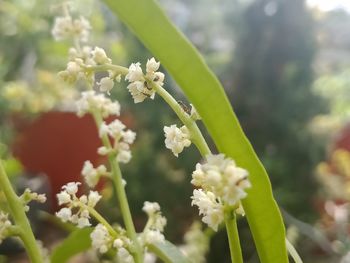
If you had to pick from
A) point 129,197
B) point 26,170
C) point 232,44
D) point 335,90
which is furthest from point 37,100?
point 335,90

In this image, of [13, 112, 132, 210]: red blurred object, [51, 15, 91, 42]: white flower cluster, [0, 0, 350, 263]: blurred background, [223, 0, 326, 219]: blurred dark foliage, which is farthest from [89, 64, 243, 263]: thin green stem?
[13, 112, 132, 210]: red blurred object

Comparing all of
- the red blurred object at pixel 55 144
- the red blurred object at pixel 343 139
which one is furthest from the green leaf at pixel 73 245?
the red blurred object at pixel 55 144

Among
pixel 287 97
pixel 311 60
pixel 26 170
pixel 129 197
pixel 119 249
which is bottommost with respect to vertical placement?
pixel 119 249

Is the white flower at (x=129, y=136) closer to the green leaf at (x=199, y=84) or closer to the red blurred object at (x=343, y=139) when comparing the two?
the green leaf at (x=199, y=84)

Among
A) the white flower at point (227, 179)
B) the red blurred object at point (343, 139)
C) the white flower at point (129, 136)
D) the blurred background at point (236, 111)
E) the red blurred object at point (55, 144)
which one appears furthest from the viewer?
the red blurred object at point (55, 144)

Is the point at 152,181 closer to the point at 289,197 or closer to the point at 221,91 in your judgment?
the point at 289,197
